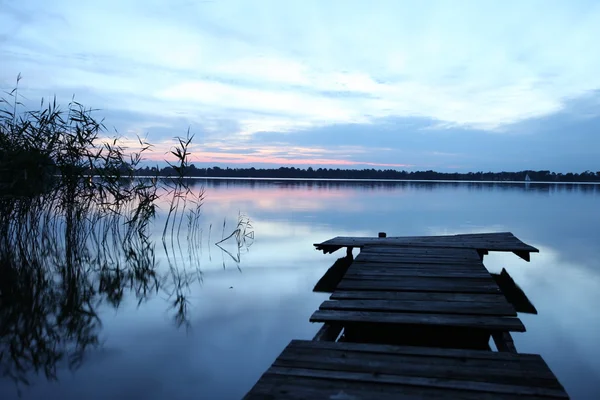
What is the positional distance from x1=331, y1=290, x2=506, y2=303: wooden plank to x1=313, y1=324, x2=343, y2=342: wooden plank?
53 centimetres

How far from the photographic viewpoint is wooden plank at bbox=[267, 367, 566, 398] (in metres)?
2.08

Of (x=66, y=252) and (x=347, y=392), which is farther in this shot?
(x=66, y=252)

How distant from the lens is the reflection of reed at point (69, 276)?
3.79 meters

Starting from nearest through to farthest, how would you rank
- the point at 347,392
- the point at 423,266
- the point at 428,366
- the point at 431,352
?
the point at 347,392 < the point at 428,366 < the point at 431,352 < the point at 423,266

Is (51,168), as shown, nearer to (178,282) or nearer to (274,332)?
(178,282)

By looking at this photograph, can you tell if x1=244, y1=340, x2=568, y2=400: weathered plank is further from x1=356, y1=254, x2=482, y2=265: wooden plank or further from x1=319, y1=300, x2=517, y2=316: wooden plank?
x1=356, y1=254, x2=482, y2=265: wooden plank

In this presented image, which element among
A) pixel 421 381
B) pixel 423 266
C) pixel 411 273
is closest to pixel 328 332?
pixel 421 381

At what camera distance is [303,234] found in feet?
36.9

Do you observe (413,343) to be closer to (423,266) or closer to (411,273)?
(411,273)

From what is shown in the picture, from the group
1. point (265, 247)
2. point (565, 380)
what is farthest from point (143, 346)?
point (265, 247)

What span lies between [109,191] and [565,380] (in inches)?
272

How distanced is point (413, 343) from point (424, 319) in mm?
549

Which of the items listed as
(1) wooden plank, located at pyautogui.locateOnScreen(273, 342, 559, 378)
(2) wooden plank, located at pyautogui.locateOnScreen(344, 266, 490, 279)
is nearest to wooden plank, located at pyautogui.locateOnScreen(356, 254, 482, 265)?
(2) wooden plank, located at pyautogui.locateOnScreen(344, 266, 490, 279)

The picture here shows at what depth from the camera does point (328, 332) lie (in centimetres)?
319
